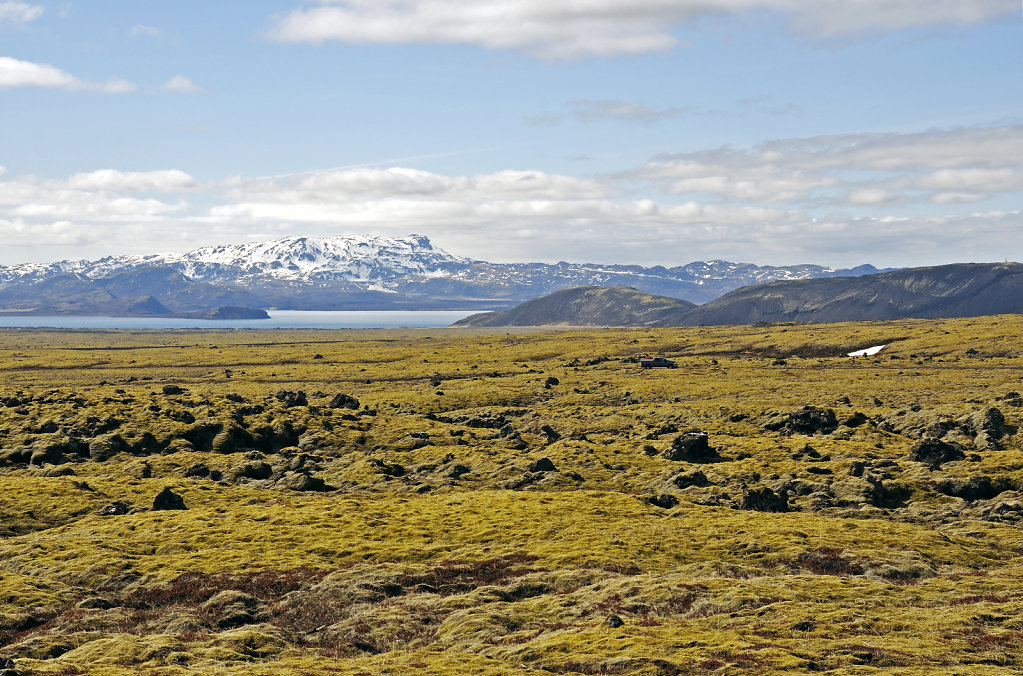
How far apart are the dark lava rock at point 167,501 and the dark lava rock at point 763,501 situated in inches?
1719

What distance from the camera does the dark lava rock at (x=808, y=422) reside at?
90312 mm

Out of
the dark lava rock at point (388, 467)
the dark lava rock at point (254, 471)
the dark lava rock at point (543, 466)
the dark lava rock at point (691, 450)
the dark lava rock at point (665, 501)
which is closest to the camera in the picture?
the dark lava rock at point (665, 501)

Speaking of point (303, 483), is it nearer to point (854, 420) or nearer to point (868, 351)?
point (854, 420)

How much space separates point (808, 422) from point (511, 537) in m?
50.4

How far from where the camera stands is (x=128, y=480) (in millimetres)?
71562

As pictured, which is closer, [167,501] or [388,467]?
[167,501]

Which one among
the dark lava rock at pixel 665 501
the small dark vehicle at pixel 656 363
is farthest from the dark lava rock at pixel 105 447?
the small dark vehicle at pixel 656 363

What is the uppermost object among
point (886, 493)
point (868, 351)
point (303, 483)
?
point (868, 351)

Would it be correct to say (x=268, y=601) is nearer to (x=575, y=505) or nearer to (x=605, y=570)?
(x=605, y=570)

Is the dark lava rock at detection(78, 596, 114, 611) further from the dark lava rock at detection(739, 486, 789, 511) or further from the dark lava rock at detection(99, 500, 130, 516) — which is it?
the dark lava rock at detection(739, 486, 789, 511)

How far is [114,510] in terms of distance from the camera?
202ft

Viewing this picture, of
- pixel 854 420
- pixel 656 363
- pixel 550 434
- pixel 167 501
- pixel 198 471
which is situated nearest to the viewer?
pixel 167 501

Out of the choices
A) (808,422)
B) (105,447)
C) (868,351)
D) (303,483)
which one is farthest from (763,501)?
(868,351)

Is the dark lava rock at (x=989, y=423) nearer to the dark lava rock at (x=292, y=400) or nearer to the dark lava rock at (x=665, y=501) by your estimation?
the dark lava rock at (x=665, y=501)
